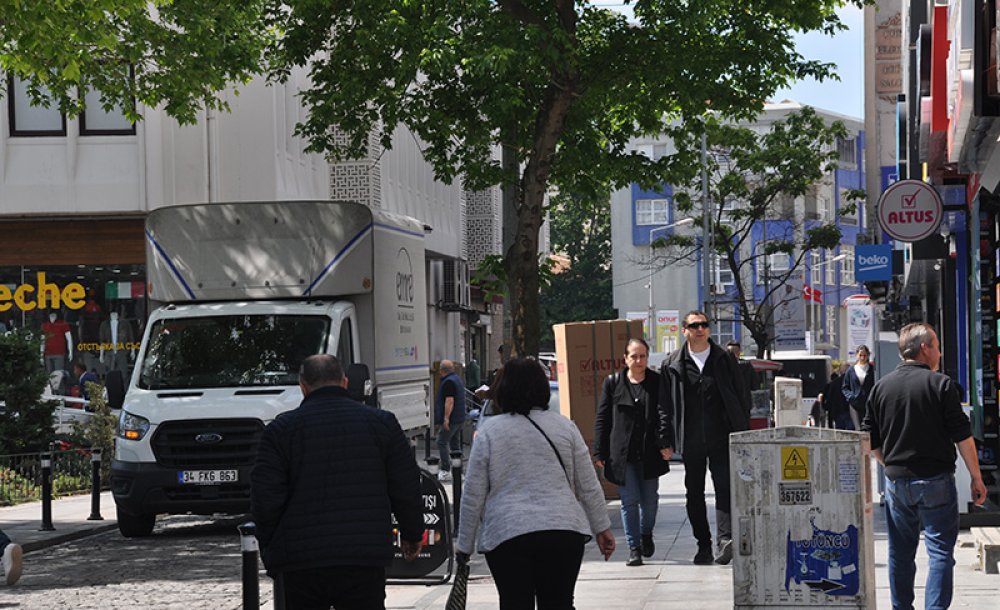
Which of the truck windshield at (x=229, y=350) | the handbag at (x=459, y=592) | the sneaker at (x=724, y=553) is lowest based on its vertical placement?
the sneaker at (x=724, y=553)

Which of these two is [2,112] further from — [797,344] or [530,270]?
[797,344]

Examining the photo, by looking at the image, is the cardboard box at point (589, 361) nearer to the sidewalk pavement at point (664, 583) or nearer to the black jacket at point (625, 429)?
the sidewalk pavement at point (664, 583)

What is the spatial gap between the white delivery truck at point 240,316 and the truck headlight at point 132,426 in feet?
0.05

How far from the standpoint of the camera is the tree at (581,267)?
315ft

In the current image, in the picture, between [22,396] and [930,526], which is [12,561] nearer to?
[930,526]

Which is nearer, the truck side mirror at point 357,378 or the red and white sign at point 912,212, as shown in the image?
the truck side mirror at point 357,378

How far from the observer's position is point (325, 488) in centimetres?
714

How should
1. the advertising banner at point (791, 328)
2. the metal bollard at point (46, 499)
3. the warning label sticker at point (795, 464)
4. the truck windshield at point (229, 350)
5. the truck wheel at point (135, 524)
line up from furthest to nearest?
the advertising banner at point (791, 328), the metal bollard at point (46, 499), the truck windshield at point (229, 350), the truck wheel at point (135, 524), the warning label sticker at point (795, 464)

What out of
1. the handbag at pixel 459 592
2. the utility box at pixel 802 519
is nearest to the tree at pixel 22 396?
the utility box at pixel 802 519

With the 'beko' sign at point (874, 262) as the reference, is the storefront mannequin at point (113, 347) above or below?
below

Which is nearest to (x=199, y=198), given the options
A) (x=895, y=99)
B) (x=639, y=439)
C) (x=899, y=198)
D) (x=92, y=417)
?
(x=92, y=417)

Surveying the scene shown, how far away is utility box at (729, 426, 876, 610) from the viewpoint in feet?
30.9

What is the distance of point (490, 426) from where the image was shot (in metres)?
7.79

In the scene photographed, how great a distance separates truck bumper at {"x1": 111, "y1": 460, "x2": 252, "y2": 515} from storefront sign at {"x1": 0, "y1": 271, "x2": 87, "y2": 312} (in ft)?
60.6
